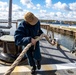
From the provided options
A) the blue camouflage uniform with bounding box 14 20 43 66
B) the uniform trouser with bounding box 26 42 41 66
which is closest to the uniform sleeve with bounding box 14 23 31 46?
the blue camouflage uniform with bounding box 14 20 43 66

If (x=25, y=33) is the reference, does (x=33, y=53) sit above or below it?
below

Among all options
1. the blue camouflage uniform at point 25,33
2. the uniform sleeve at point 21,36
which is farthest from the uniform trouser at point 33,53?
the uniform sleeve at point 21,36

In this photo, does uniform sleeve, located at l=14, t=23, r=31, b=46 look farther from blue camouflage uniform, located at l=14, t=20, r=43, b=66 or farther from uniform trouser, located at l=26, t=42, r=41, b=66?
uniform trouser, located at l=26, t=42, r=41, b=66

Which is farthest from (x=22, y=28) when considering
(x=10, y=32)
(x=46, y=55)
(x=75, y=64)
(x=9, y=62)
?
(x=10, y=32)

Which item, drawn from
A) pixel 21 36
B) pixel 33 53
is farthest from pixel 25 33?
pixel 33 53

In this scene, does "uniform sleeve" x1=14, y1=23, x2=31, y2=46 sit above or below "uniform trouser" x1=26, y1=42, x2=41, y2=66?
above

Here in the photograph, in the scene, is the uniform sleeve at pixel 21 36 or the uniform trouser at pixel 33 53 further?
the uniform trouser at pixel 33 53

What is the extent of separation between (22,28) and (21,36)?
0.60 feet

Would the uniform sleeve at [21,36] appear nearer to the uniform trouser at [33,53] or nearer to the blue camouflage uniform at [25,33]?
the blue camouflage uniform at [25,33]

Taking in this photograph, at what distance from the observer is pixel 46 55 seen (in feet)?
22.0

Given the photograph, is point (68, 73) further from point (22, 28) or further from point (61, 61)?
point (22, 28)

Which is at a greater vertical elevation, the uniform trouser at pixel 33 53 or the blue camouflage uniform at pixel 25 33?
the blue camouflage uniform at pixel 25 33

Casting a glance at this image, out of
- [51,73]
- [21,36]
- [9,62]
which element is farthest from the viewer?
[9,62]

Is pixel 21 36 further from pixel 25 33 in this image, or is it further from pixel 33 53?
pixel 33 53
